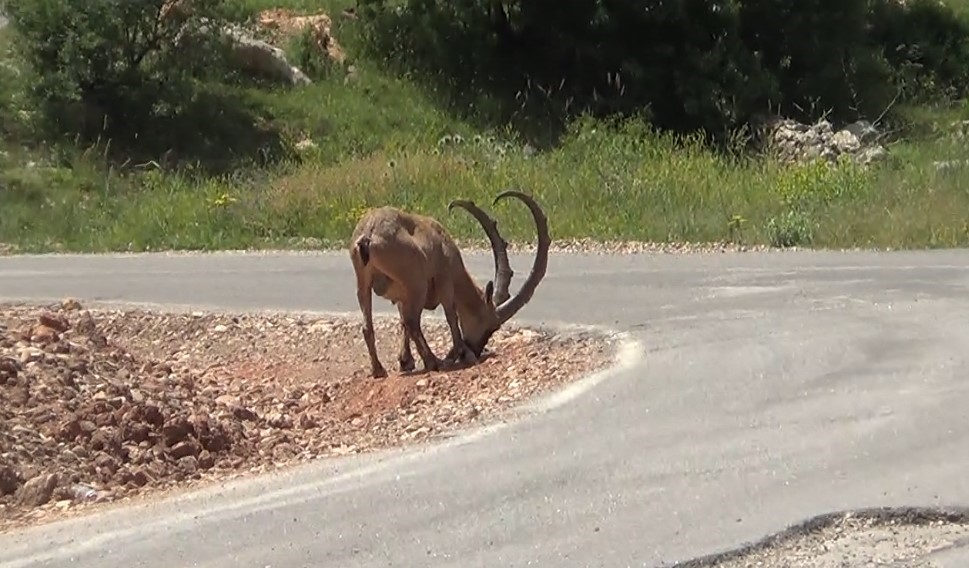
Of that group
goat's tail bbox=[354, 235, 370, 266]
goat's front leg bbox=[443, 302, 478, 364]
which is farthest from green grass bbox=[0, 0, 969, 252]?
goat's tail bbox=[354, 235, 370, 266]

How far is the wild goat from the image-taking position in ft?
38.5

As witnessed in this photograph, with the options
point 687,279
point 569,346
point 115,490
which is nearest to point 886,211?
point 687,279

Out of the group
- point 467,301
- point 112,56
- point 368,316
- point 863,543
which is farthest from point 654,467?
point 112,56

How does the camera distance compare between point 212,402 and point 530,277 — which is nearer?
point 212,402

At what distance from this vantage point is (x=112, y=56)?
27344 millimetres

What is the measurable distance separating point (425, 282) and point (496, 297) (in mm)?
1014

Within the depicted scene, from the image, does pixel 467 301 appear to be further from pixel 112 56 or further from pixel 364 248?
pixel 112 56

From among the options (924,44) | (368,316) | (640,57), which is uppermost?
(924,44)

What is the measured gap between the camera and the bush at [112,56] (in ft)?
87.0

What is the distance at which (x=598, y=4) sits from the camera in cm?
3189

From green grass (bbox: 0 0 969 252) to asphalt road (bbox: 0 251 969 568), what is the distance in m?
5.70

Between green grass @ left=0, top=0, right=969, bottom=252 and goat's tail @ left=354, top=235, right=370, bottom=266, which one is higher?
goat's tail @ left=354, top=235, right=370, bottom=266

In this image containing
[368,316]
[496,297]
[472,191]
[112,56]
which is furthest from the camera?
[112,56]

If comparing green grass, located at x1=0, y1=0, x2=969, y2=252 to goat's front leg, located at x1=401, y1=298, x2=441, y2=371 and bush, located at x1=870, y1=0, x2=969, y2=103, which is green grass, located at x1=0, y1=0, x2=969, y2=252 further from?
bush, located at x1=870, y1=0, x2=969, y2=103
